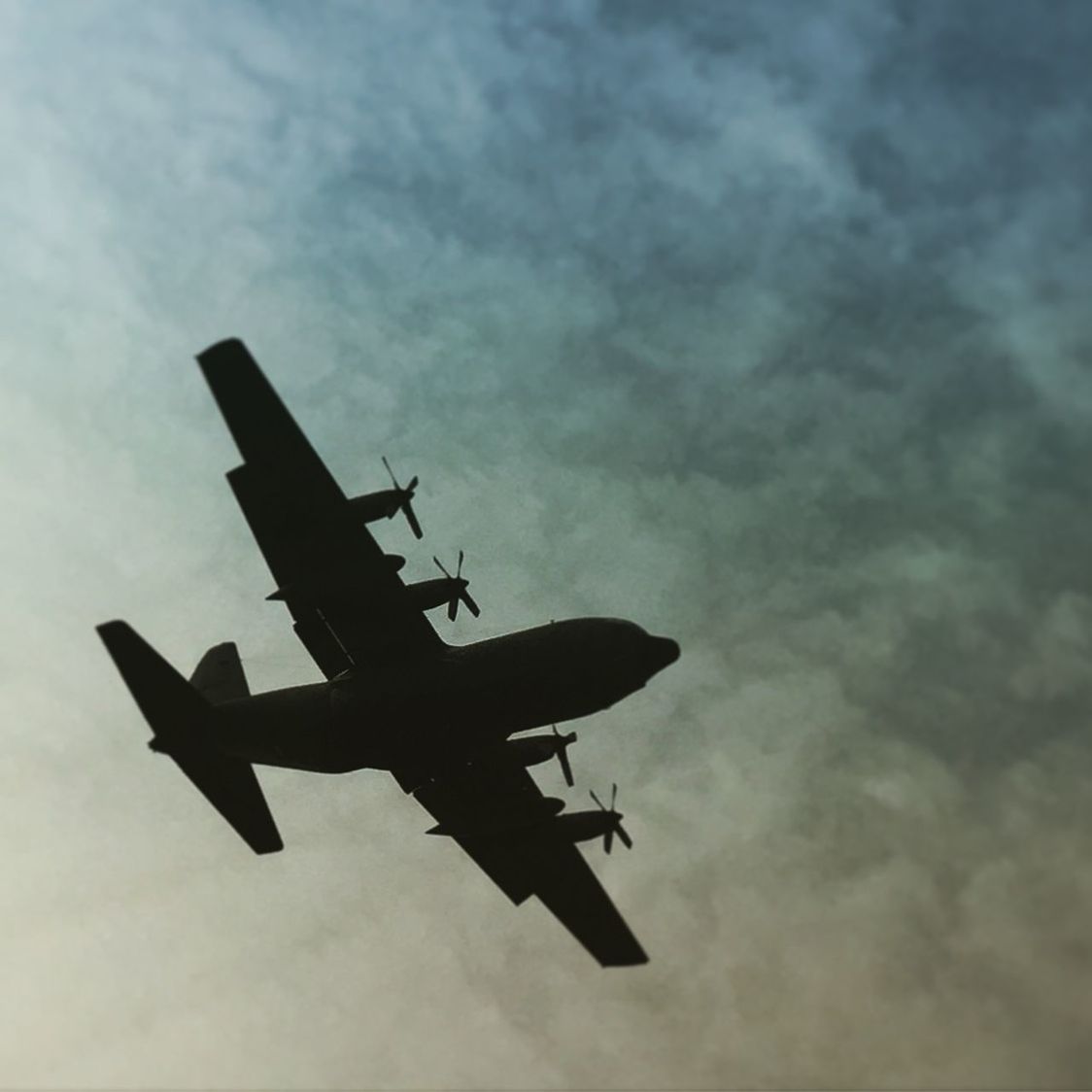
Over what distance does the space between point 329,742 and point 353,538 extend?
664 centimetres

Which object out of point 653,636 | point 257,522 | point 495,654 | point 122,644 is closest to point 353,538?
point 257,522

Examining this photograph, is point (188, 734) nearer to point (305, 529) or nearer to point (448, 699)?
point (305, 529)

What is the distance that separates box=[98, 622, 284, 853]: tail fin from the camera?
102 ft

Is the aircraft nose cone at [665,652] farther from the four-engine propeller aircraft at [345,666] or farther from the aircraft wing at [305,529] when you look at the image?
the aircraft wing at [305,529]

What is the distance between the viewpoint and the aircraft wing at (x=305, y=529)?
1128 inches

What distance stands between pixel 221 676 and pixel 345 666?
5901 mm

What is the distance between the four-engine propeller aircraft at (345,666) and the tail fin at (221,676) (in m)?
4.16

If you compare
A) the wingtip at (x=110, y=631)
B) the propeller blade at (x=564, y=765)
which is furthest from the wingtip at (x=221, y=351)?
the propeller blade at (x=564, y=765)

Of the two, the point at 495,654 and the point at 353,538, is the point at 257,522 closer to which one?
the point at 353,538

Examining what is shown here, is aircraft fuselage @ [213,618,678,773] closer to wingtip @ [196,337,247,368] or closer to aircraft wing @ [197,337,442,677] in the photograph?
aircraft wing @ [197,337,442,677]

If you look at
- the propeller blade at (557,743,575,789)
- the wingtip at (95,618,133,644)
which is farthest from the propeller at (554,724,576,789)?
the wingtip at (95,618,133,644)

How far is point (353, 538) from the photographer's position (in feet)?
101

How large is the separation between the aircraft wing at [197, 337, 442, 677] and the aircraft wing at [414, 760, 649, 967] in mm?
6714

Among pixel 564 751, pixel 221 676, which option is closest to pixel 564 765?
pixel 564 751
